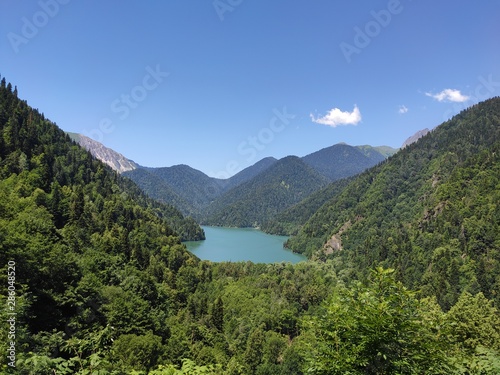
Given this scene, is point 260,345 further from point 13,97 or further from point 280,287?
point 13,97

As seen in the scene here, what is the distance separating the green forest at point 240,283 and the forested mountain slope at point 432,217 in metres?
0.62

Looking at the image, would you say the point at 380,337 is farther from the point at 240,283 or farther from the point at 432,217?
the point at 432,217

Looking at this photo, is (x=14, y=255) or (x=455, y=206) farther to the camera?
(x=455, y=206)

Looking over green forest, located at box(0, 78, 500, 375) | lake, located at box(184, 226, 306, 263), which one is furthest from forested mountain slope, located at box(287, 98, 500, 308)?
lake, located at box(184, 226, 306, 263)

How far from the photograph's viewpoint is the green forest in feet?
21.9

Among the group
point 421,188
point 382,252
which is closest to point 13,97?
point 382,252

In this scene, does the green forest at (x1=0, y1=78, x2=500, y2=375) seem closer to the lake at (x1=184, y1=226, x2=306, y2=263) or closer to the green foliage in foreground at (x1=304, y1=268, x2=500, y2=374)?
the green foliage in foreground at (x1=304, y1=268, x2=500, y2=374)

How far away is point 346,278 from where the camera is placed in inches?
3994

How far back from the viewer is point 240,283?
80875 mm

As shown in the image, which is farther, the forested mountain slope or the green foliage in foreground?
the forested mountain slope

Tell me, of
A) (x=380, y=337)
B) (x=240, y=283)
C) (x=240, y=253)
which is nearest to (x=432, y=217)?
(x=240, y=283)

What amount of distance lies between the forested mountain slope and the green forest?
624 mm

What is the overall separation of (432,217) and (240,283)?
72.5 metres

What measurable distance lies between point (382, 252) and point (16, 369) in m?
115
